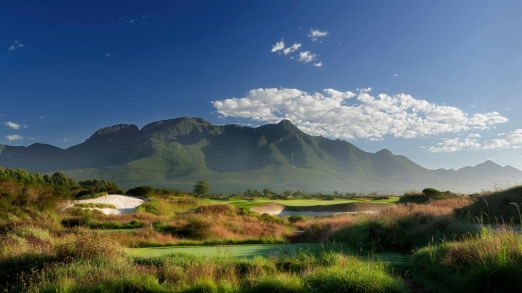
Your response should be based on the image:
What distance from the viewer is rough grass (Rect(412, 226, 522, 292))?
5300 mm

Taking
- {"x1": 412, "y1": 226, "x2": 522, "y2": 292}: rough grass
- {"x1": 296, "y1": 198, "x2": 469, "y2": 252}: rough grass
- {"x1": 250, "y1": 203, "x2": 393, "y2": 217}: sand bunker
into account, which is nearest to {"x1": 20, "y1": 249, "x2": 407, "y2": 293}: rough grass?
{"x1": 412, "y1": 226, "x2": 522, "y2": 292}: rough grass

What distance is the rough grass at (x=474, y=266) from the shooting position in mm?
5300

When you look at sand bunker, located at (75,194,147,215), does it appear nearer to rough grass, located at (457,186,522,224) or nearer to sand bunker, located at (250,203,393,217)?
sand bunker, located at (250,203,393,217)

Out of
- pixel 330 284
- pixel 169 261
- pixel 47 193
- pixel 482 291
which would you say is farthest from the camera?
pixel 47 193

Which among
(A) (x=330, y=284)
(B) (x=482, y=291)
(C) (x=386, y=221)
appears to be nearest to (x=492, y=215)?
(C) (x=386, y=221)

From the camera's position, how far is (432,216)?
12.2 meters

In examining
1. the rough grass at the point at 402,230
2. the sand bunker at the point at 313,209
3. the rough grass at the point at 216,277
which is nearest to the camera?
the rough grass at the point at 216,277

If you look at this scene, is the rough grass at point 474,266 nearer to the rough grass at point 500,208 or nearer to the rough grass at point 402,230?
the rough grass at point 402,230

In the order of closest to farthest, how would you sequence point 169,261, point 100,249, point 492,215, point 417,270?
point 417,270 → point 169,261 → point 100,249 → point 492,215

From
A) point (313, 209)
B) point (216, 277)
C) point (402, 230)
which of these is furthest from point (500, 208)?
point (313, 209)

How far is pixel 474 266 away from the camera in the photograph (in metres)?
5.88

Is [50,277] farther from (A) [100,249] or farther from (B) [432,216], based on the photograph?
(B) [432,216]

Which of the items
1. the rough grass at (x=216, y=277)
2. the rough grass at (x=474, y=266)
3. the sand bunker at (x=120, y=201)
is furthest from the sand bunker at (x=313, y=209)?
the rough grass at (x=474, y=266)

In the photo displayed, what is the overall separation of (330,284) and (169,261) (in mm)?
4792
